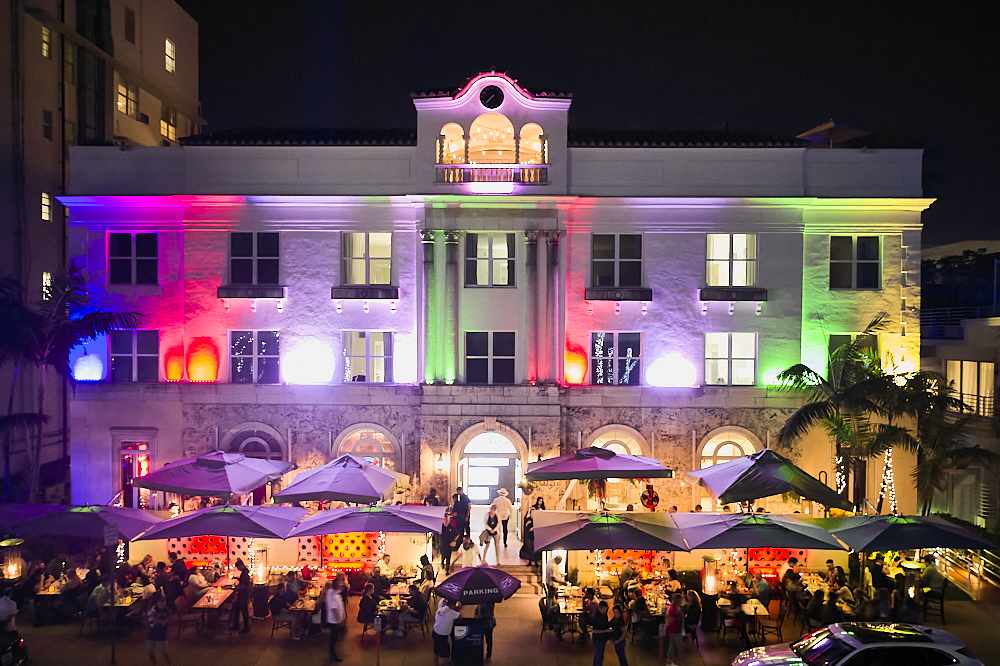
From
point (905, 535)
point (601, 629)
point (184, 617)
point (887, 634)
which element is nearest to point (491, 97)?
point (601, 629)

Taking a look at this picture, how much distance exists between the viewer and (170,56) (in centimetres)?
4134

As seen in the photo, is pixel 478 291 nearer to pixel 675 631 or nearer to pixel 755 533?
pixel 755 533

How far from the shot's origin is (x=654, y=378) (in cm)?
2606

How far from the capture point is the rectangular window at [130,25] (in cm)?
3731

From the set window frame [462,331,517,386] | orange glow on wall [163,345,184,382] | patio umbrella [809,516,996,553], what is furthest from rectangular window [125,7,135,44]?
patio umbrella [809,516,996,553]

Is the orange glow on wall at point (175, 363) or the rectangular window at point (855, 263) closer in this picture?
the rectangular window at point (855, 263)

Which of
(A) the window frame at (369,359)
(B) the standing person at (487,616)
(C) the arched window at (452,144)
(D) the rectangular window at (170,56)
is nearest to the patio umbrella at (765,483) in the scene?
(B) the standing person at (487,616)

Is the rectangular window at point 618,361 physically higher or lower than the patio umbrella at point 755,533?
higher

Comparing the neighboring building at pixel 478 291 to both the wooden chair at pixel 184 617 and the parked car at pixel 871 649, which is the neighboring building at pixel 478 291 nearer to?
the wooden chair at pixel 184 617

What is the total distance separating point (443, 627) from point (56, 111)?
32254 millimetres

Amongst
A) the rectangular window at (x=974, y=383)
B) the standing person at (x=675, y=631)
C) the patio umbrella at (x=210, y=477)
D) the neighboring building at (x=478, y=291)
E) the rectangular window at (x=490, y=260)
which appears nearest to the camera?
the standing person at (x=675, y=631)

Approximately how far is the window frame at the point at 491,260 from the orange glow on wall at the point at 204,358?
9834mm

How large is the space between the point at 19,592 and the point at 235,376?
10161mm

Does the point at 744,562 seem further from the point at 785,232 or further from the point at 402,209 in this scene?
the point at 402,209
